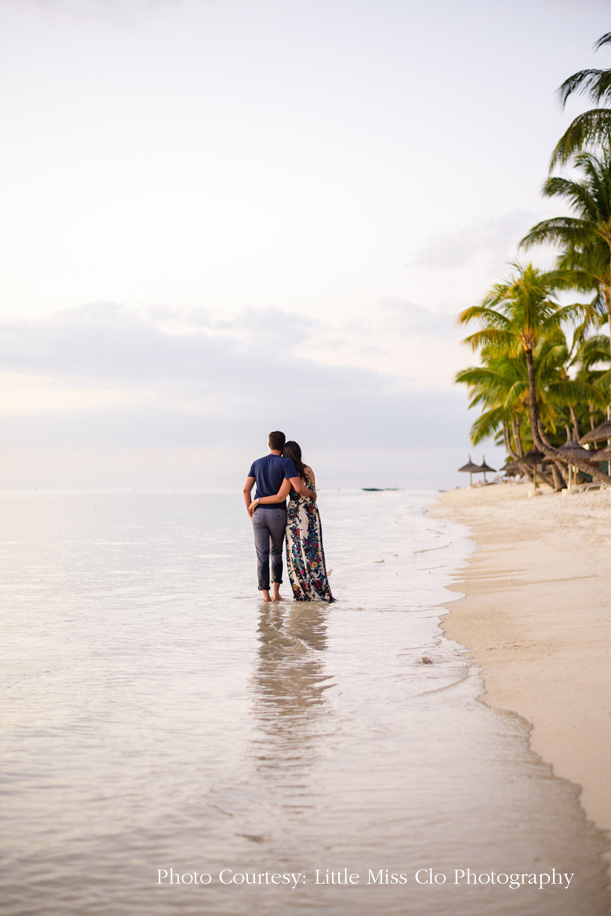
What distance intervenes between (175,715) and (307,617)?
3444 mm

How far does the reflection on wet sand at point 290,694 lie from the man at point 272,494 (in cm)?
112

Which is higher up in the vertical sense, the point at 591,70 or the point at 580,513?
the point at 591,70

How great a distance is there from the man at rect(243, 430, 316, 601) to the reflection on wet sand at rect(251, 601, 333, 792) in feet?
3.66

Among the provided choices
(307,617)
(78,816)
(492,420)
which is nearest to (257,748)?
(78,816)

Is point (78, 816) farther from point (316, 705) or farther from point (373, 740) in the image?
point (316, 705)

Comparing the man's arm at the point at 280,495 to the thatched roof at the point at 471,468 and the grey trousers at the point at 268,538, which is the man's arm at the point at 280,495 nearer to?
the grey trousers at the point at 268,538

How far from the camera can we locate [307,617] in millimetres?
7371

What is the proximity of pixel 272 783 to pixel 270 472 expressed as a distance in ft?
17.3

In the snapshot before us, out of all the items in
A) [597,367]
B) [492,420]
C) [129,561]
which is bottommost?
[129,561]

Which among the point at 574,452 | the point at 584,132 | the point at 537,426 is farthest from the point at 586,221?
the point at 574,452

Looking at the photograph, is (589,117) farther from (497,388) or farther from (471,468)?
(471,468)

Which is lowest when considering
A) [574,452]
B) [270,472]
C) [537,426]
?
[270,472]

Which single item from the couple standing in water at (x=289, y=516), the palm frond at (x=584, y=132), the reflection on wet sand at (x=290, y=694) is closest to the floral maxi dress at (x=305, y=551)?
the couple standing in water at (x=289, y=516)

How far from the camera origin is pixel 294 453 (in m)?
8.09
